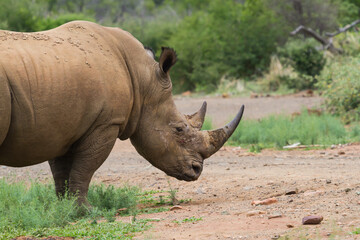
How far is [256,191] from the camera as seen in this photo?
7.82 metres

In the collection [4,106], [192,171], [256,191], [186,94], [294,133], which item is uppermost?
[4,106]

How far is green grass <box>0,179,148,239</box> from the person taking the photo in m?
5.68

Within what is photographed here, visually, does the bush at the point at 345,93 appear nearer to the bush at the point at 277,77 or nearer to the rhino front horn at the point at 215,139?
the bush at the point at 277,77

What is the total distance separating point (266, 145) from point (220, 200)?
535 centimetres

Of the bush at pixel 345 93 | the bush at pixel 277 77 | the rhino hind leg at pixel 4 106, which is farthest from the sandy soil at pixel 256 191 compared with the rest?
the bush at pixel 277 77

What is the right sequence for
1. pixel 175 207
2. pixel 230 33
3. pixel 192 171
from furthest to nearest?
1. pixel 230 33
2. pixel 192 171
3. pixel 175 207

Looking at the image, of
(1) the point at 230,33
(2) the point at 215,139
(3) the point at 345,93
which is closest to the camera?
(2) the point at 215,139

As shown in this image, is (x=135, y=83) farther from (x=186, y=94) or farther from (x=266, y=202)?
(x=186, y=94)

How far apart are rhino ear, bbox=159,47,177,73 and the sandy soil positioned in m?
1.54

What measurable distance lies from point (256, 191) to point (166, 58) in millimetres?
1909

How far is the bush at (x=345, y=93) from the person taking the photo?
14938mm

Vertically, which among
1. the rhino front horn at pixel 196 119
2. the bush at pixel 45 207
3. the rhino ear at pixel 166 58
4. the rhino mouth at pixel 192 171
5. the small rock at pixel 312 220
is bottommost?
the bush at pixel 45 207

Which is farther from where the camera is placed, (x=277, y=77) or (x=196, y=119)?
(x=277, y=77)

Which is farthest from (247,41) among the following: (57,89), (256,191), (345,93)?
(57,89)
